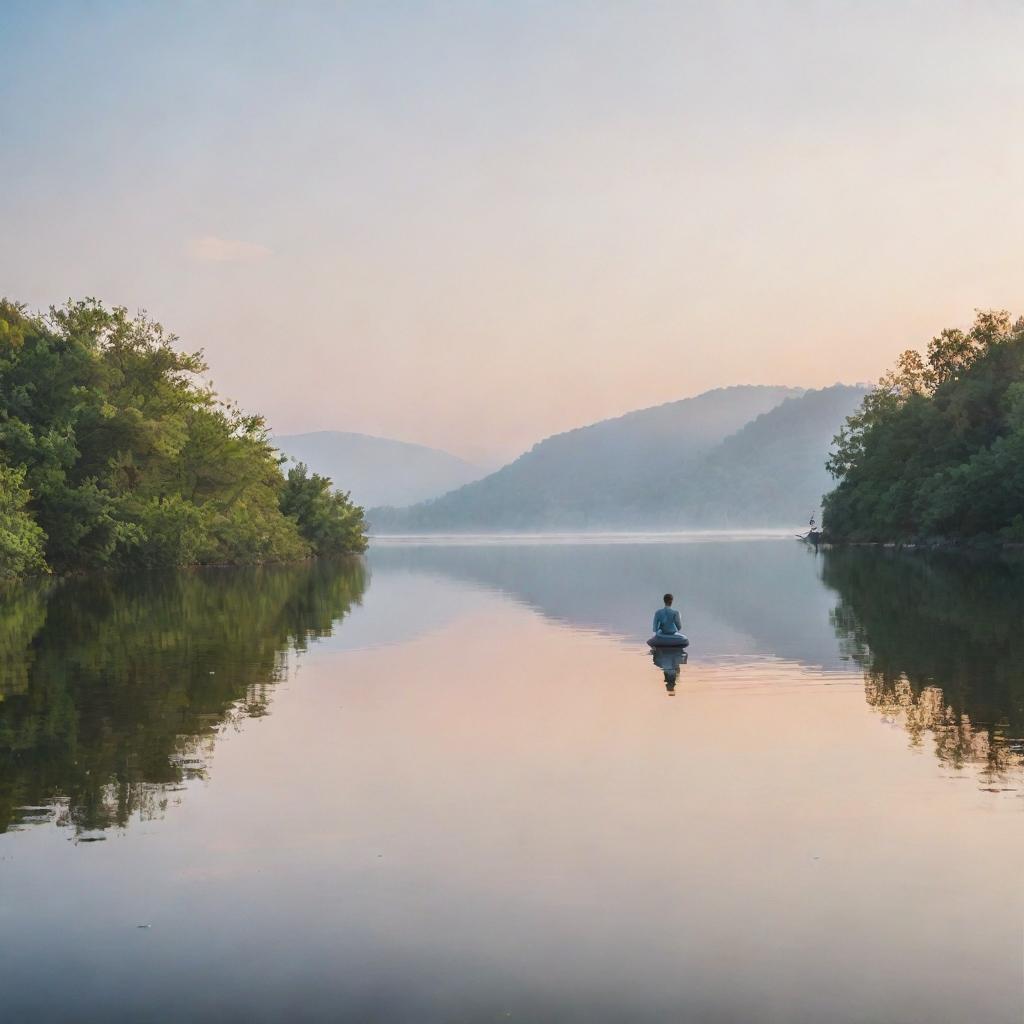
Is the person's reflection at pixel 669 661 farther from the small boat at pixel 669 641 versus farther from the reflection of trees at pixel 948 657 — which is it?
the reflection of trees at pixel 948 657

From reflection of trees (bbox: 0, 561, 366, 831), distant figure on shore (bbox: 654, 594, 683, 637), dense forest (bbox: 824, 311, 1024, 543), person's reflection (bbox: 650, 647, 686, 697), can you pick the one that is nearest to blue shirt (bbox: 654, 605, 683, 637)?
distant figure on shore (bbox: 654, 594, 683, 637)

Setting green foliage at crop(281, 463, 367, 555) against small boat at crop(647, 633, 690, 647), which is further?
green foliage at crop(281, 463, 367, 555)

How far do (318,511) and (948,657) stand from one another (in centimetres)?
9432

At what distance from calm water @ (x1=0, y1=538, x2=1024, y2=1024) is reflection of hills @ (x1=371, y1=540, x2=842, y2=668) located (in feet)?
11.7

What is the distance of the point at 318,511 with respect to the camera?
115750 mm

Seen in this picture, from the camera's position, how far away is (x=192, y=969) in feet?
27.2

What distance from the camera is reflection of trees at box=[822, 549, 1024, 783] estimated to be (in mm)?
16531

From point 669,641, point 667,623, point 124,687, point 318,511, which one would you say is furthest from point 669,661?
point 318,511

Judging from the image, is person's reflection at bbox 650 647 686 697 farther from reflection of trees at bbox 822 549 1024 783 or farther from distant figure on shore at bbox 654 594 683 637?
reflection of trees at bbox 822 549 1024 783

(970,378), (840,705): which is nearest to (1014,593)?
(840,705)

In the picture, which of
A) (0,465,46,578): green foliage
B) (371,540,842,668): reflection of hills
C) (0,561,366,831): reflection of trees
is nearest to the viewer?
(0,561,366,831): reflection of trees

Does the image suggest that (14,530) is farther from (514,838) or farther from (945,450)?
(945,450)

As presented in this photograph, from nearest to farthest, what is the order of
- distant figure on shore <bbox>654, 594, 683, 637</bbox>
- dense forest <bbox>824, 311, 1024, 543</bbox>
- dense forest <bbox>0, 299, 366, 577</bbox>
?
distant figure on shore <bbox>654, 594, 683, 637</bbox>
dense forest <bbox>0, 299, 366, 577</bbox>
dense forest <bbox>824, 311, 1024, 543</bbox>

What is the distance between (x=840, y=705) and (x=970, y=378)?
87.9 m
